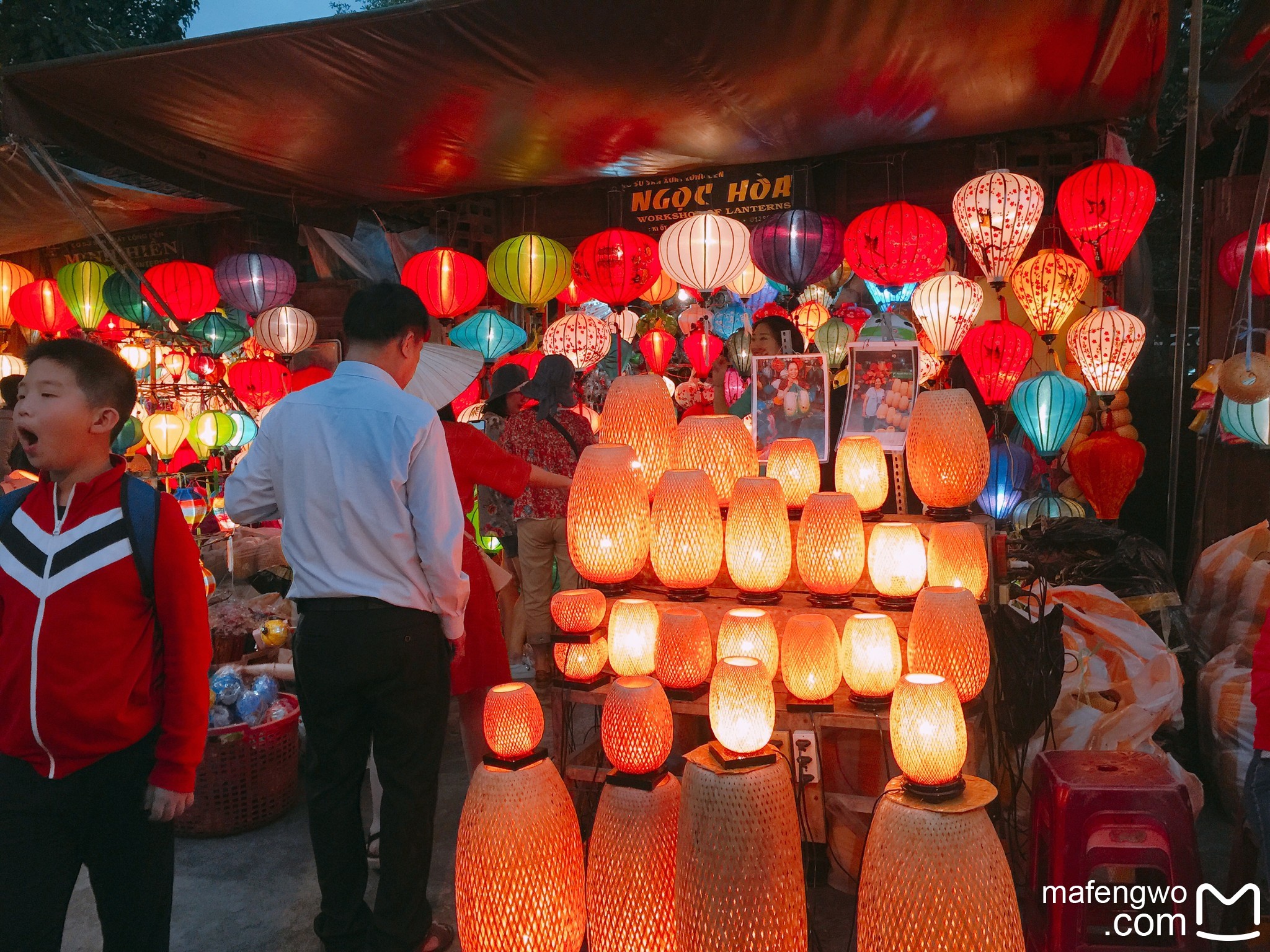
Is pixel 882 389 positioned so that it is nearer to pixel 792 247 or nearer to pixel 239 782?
pixel 792 247

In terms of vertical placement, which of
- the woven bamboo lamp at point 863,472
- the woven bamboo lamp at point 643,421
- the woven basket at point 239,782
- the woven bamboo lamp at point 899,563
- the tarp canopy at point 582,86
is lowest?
the woven basket at point 239,782

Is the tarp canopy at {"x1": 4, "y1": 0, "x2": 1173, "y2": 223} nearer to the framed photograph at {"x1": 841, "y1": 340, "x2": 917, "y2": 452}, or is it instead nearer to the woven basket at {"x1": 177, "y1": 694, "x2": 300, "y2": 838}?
the framed photograph at {"x1": 841, "y1": 340, "x2": 917, "y2": 452}

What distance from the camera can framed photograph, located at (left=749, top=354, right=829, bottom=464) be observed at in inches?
119

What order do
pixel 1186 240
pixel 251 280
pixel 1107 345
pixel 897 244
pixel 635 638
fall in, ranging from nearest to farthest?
pixel 635 638 → pixel 1186 240 → pixel 897 244 → pixel 1107 345 → pixel 251 280

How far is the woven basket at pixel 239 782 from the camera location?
3.09 m

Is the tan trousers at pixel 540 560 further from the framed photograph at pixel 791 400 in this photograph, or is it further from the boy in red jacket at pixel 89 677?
the boy in red jacket at pixel 89 677

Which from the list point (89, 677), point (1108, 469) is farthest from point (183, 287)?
point (1108, 469)

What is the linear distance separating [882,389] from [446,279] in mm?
A: 3159

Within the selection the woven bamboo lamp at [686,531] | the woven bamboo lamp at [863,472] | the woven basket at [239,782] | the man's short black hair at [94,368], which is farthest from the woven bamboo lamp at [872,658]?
the woven basket at [239,782]

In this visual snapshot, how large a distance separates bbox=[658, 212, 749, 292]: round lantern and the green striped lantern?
4.54 metres

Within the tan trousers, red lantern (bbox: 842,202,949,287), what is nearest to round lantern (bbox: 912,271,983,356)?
red lantern (bbox: 842,202,949,287)

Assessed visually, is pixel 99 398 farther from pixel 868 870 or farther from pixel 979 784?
pixel 979 784

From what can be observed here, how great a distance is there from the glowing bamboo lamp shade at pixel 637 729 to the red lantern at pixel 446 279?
154 inches

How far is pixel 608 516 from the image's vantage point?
2324 mm
